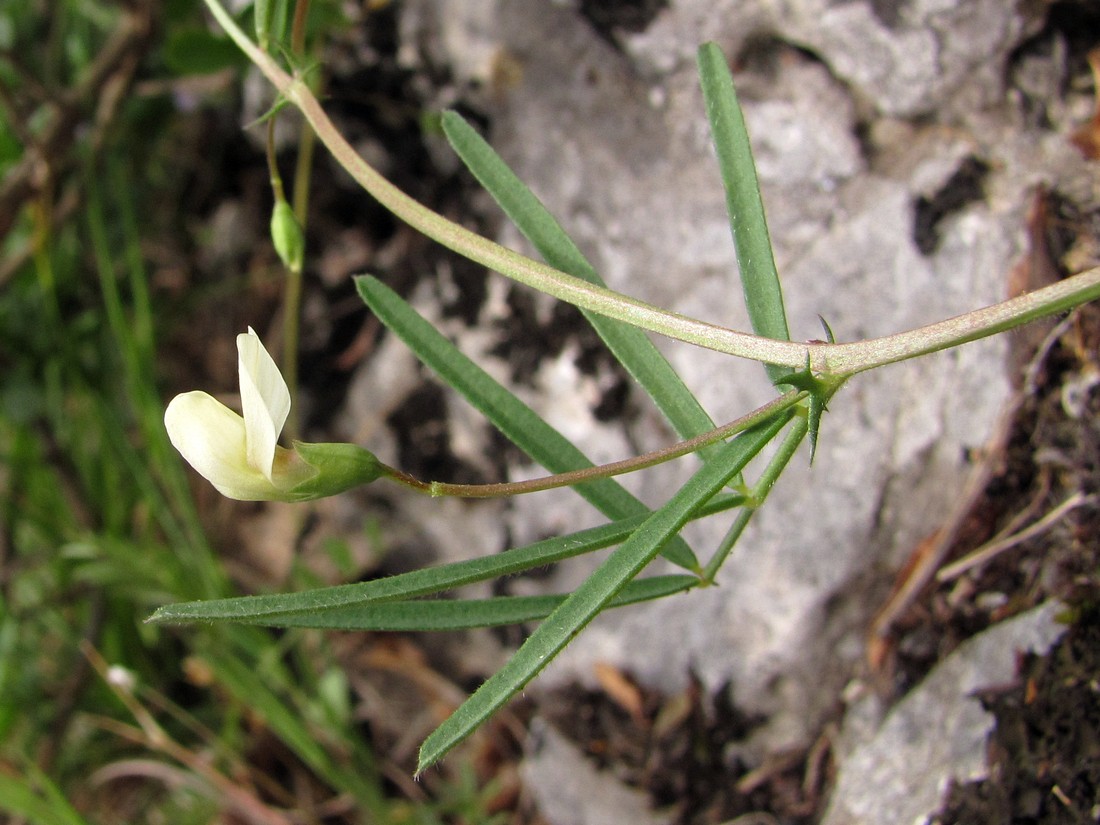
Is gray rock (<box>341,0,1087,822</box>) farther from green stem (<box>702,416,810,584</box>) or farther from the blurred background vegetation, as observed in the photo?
green stem (<box>702,416,810,584</box>)

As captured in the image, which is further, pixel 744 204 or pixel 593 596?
pixel 744 204

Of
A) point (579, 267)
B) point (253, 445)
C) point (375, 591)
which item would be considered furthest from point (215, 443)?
point (579, 267)

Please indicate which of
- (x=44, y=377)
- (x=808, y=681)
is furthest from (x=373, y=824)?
(x=44, y=377)

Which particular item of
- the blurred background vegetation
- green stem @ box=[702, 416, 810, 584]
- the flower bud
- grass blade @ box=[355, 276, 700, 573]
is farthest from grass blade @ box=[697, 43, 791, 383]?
the blurred background vegetation

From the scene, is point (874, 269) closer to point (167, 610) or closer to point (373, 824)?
point (167, 610)

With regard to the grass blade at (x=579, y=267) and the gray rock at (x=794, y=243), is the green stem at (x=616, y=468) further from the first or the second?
the gray rock at (x=794, y=243)

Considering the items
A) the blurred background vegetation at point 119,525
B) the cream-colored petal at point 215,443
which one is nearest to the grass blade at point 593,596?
the cream-colored petal at point 215,443

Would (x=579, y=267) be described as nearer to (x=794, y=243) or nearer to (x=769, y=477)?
(x=769, y=477)
